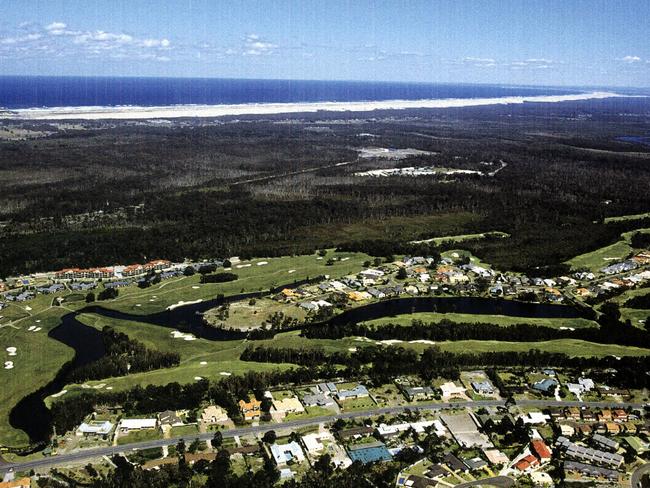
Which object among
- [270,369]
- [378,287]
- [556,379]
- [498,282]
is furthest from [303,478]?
[498,282]

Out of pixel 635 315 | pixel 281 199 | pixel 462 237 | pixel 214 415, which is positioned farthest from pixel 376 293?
pixel 281 199

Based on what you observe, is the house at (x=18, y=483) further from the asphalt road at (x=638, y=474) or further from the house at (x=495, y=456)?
the asphalt road at (x=638, y=474)

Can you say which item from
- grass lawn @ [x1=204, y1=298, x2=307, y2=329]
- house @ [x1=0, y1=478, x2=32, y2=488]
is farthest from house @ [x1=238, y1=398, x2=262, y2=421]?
grass lawn @ [x1=204, y1=298, x2=307, y2=329]

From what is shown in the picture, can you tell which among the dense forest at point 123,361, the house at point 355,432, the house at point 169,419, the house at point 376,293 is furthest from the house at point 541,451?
the house at point 376,293

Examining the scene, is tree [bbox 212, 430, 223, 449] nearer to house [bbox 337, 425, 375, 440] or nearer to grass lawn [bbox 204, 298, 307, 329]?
house [bbox 337, 425, 375, 440]

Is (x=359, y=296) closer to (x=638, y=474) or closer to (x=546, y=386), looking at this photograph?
(x=546, y=386)

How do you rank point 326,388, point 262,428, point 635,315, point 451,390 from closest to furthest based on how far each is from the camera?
point 262,428, point 326,388, point 451,390, point 635,315

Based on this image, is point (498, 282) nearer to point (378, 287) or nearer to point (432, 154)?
point (378, 287)
